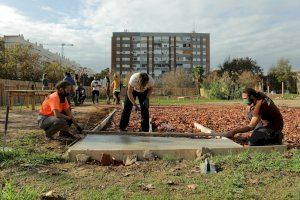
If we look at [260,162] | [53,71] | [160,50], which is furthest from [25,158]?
[160,50]

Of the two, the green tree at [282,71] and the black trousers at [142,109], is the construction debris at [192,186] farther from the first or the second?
the green tree at [282,71]

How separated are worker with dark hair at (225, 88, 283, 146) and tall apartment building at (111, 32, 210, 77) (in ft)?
416

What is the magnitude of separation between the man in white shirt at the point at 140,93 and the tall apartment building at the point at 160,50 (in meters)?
124

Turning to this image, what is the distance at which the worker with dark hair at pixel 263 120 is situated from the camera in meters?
7.11

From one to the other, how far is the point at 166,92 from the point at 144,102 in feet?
171

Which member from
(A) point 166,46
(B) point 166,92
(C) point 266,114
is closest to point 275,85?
(B) point 166,92

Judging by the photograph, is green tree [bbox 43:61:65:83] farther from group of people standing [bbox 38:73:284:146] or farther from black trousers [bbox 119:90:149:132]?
group of people standing [bbox 38:73:284:146]

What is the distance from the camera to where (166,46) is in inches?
5453

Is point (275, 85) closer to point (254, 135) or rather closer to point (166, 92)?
point (166, 92)

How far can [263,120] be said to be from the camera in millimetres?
7355

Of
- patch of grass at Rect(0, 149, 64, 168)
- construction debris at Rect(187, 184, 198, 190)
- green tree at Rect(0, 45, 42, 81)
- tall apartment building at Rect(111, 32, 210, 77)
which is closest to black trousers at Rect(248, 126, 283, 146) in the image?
construction debris at Rect(187, 184, 198, 190)

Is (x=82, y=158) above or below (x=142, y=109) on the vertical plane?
below

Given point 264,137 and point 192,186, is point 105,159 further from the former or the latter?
point 264,137

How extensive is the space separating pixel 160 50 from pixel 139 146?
131746mm
